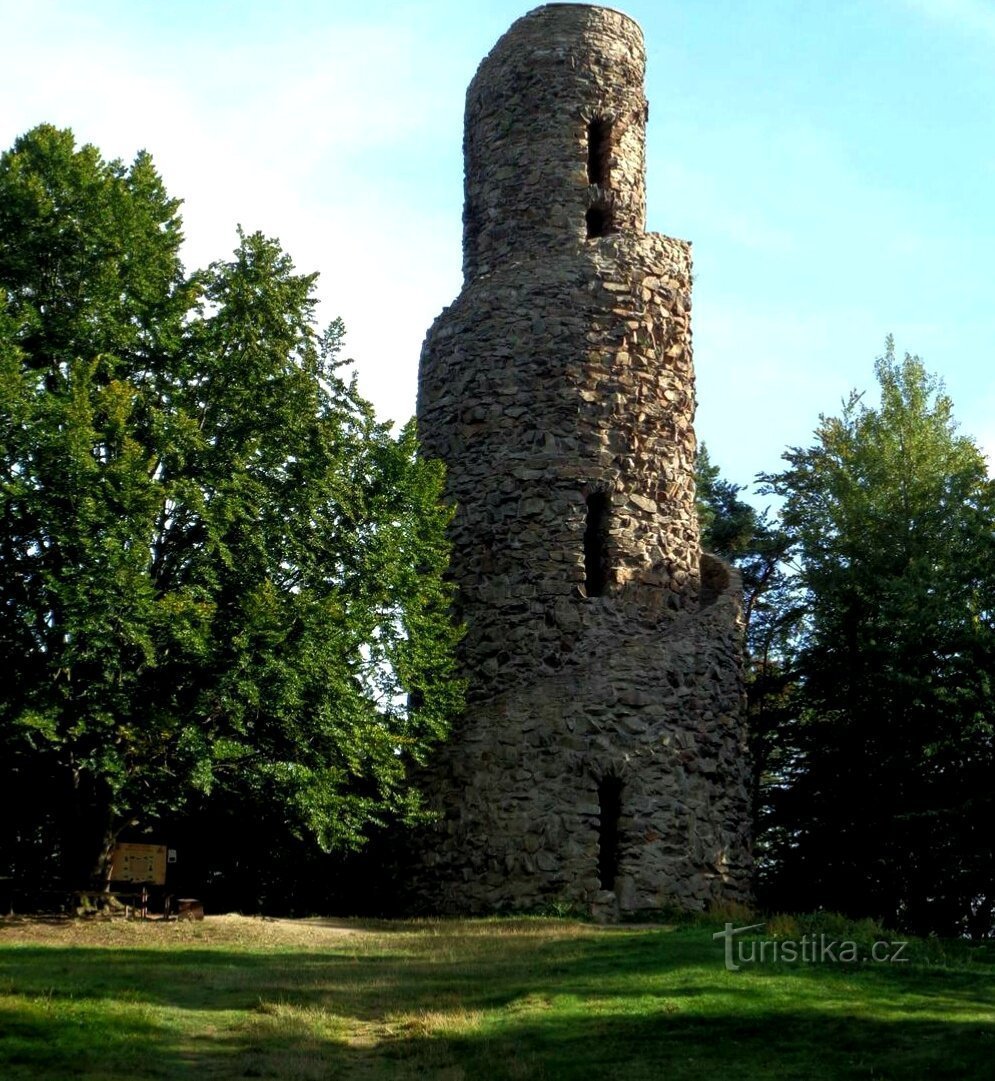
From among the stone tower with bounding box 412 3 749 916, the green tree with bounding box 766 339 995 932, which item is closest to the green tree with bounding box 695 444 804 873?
the green tree with bounding box 766 339 995 932

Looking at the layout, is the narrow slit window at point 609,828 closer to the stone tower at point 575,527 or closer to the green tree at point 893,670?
the stone tower at point 575,527

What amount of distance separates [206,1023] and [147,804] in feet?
20.1

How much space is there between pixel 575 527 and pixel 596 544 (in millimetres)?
578

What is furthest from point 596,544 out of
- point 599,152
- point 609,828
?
point 599,152

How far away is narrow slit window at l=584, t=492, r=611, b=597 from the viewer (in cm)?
2264

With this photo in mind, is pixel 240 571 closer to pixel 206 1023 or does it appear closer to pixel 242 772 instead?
pixel 242 772

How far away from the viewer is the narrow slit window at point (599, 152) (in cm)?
→ 2527

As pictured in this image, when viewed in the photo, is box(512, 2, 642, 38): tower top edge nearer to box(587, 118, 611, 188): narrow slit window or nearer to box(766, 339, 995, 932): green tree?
box(587, 118, 611, 188): narrow slit window

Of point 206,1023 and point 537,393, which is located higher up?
point 537,393

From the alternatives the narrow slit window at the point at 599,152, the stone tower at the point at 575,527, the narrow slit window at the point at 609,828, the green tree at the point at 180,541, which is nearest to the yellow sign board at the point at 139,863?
the green tree at the point at 180,541

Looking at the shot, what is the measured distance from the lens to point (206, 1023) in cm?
1202

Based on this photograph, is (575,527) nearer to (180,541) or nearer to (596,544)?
(596,544)

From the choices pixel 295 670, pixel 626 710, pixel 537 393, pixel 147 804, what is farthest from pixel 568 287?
pixel 147 804

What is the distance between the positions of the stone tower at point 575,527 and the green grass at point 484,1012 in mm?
4810
